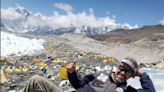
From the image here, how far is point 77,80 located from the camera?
4.78 metres

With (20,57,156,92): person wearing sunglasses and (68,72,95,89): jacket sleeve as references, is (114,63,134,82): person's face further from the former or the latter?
(68,72,95,89): jacket sleeve

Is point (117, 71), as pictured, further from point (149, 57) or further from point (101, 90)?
point (149, 57)

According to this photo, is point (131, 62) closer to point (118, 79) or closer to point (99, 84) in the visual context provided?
point (118, 79)

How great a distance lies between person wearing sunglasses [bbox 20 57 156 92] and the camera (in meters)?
4.29

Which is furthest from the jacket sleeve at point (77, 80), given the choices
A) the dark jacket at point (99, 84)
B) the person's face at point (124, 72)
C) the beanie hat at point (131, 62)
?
the beanie hat at point (131, 62)

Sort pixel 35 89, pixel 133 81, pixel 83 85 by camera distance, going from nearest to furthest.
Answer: pixel 35 89
pixel 83 85
pixel 133 81

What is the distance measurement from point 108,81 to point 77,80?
0.43 m

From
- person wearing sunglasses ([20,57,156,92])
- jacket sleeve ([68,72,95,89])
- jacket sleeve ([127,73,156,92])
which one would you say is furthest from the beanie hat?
jacket sleeve ([68,72,95,89])

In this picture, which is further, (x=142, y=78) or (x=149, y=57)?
(x=149, y=57)

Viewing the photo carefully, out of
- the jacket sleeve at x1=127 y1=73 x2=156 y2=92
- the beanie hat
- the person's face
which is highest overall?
the beanie hat

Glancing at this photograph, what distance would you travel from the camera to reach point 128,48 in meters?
40.0

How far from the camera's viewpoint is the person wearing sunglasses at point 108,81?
4.29 metres

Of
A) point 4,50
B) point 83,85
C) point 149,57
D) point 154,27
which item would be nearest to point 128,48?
point 149,57

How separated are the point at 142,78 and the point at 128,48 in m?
35.7
